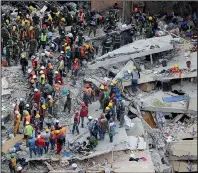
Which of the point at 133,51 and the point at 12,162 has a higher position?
the point at 133,51

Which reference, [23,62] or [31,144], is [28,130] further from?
[23,62]

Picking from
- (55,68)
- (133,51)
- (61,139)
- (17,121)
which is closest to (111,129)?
(61,139)

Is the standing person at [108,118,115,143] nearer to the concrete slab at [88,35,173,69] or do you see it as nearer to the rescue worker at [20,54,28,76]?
the concrete slab at [88,35,173,69]

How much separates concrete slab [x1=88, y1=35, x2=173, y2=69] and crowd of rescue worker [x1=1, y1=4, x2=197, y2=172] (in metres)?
0.73

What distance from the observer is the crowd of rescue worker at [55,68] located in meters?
23.6

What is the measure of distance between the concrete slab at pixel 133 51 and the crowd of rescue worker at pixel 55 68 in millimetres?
725

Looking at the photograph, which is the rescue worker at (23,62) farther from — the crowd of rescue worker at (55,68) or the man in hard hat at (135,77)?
the man in hard hat at (135,77)

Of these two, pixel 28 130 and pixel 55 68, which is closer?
pixel 28 130

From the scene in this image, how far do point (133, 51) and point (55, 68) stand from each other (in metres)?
3.59

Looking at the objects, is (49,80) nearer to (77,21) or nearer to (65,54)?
(65,54)

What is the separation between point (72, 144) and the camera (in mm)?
23859

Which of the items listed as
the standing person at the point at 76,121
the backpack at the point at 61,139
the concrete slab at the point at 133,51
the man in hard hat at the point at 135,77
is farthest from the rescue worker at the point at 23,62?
the backpack at the point at 61,139

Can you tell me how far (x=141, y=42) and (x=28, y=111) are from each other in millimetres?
7708

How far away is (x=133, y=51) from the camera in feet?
96.3
